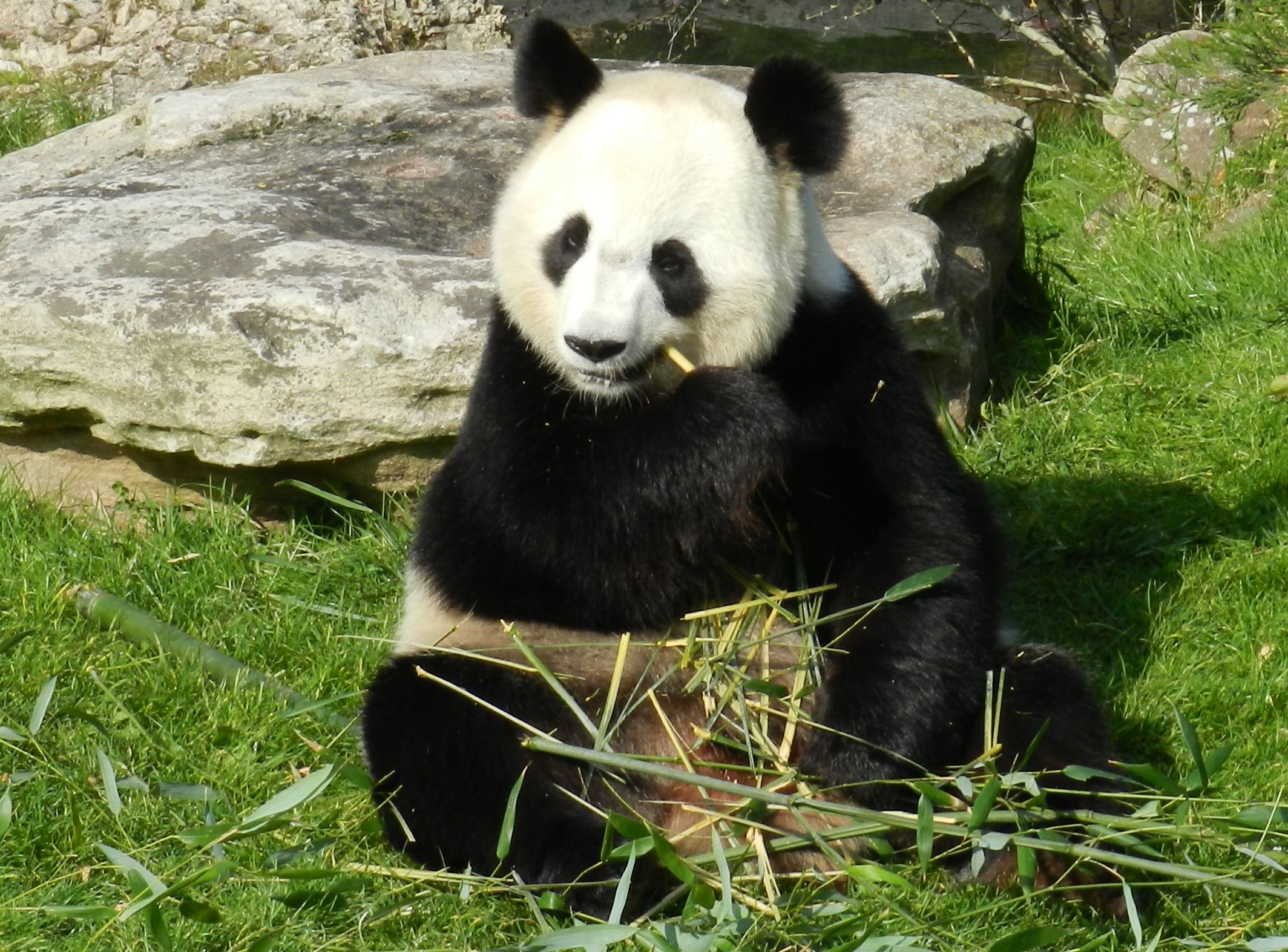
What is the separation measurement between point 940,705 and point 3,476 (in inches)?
131

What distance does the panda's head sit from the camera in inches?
126

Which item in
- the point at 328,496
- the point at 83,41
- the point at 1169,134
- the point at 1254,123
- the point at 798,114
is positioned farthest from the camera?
the point at 83,41

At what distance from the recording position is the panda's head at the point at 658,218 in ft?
10.5

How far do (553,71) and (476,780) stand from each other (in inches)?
66.1

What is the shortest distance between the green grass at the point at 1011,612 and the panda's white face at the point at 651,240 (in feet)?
3.70

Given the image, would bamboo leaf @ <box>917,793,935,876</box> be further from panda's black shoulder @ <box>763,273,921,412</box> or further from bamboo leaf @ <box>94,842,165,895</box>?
bamboo leaf @ <box>94,842,165,895</box>

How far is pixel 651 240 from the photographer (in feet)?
10.5

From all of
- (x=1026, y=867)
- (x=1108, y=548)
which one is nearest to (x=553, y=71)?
(x=1026, y=867)

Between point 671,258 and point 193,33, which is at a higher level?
point 671,258

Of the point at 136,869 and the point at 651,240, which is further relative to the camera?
the point at 651,240

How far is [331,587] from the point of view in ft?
15.2

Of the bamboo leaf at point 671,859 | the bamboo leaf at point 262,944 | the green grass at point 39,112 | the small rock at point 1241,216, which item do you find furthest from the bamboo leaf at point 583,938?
the green grass at point 39,112

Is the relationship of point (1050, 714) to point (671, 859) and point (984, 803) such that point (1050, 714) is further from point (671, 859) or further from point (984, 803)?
point (671, 859)

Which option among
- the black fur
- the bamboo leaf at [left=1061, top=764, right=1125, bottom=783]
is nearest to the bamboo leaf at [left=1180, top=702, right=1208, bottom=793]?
the bamboo leaf at [left=1061, top=764, right=1125, bottom=783]
